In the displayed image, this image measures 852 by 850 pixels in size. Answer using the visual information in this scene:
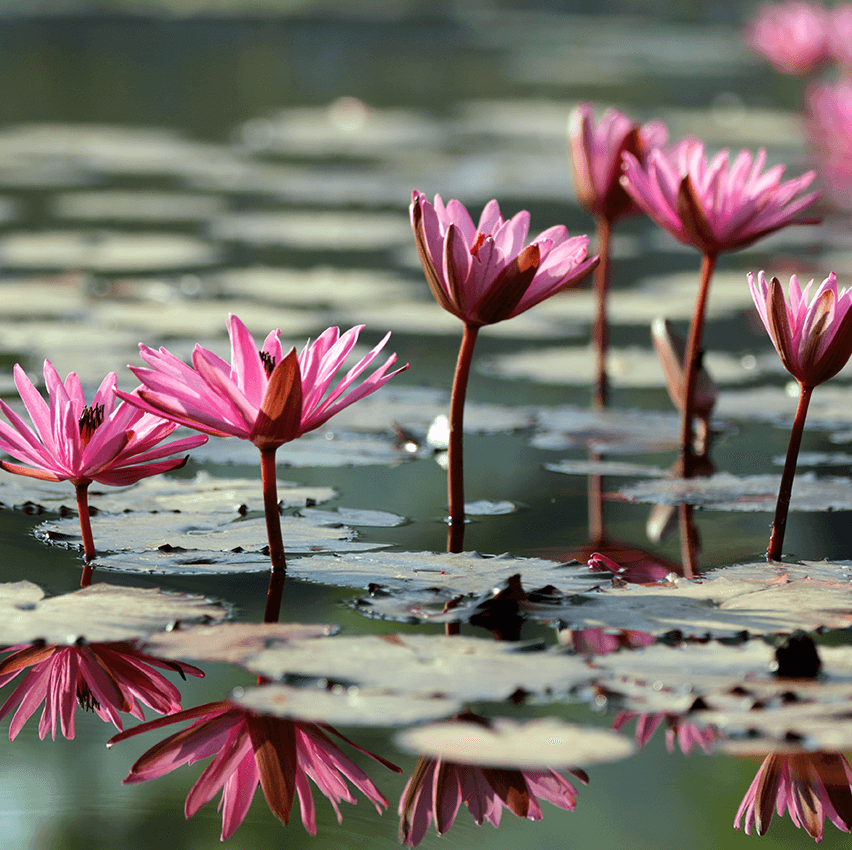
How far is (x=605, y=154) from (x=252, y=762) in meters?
1.33

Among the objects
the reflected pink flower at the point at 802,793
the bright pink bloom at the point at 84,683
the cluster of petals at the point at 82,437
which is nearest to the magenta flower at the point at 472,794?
the reflected pink flower at the point at 802,793

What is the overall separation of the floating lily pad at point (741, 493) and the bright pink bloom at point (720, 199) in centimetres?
33

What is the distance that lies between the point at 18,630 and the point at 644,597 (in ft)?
1.95

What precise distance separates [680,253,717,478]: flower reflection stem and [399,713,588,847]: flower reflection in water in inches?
37.1

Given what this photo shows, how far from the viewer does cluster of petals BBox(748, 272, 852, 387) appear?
1288mm

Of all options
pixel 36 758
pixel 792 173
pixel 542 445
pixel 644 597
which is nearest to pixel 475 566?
pixel 644 597

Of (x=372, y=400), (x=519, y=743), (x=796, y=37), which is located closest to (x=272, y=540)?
(x=519, y=743)

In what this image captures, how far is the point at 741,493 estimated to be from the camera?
5.65 ft

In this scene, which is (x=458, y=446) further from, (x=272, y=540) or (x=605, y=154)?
(x=605, y=154)

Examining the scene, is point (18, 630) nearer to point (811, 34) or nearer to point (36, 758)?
point (36, 758)

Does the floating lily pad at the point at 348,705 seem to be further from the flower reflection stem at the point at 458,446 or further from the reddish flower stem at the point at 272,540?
the flower reflection stem at the point at 458,446

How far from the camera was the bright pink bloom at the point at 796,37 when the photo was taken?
21.2 ft

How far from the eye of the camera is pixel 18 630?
44.9 inches

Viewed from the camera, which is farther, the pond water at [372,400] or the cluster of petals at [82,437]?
the cluster of petals at [82,437]
